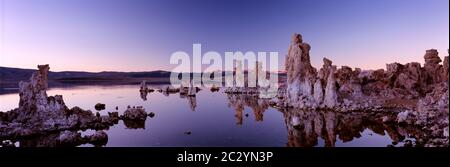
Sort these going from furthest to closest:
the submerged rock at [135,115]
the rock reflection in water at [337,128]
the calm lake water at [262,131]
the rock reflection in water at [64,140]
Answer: the submerged rock at [135,115], the rock reflection in water at [337,128], the calm lake water at [262,131], the rock reflection in water at [64,140]

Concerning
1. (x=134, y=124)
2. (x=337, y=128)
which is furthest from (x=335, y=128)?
(x=134, y=124)

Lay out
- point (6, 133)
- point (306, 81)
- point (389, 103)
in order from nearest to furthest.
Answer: point (6, 133)
point (389, 103)
point (306, 81)

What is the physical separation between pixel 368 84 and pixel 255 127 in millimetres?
27872

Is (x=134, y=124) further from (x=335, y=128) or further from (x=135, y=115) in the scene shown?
(x=335, y=128)

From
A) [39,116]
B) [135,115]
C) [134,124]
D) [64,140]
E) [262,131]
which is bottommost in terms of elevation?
[262,131]

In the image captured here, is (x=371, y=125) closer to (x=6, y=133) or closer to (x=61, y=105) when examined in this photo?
(x=61, y=105)

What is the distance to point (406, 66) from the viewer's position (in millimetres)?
52469

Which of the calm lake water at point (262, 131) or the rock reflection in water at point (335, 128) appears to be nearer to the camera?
the calm lake water at point (262, 131)

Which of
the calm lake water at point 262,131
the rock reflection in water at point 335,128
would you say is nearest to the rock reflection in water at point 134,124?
the calm lake water at point 262,131

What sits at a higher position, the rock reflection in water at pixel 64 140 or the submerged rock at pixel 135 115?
the submerged rock at pixel 135 115

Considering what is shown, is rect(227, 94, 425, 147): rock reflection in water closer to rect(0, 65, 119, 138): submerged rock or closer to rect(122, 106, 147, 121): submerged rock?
rect(122, 106, 147, 121): submerged rock

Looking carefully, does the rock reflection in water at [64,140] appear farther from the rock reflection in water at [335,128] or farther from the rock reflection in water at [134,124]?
the rock reflection in water at [335,128]

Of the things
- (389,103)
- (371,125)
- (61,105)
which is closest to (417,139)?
(371,125)

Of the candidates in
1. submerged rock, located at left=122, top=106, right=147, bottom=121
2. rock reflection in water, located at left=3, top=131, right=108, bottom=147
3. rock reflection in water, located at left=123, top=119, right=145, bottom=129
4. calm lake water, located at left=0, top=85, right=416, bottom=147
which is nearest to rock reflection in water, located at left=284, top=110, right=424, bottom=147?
calm lake water, located at left=0, top=85, right=416, bottom=147
